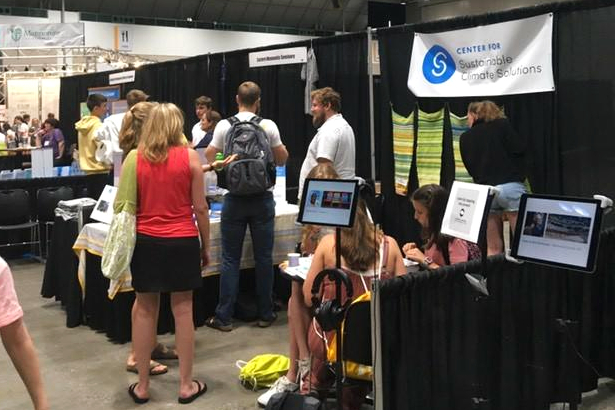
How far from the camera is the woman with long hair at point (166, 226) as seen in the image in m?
3.04

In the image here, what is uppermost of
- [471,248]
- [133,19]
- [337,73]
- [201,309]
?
[133,19]

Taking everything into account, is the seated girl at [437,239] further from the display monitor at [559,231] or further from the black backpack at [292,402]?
the display monitor at [559,231]

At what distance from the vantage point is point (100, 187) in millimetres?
5848

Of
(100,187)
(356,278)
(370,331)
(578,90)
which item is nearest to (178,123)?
(356,278)

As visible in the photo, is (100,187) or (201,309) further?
(100,187)

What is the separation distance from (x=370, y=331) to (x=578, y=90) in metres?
2.13

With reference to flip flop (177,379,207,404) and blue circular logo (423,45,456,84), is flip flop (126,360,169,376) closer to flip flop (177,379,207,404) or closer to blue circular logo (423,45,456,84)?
flip flop (177,379,207,404)

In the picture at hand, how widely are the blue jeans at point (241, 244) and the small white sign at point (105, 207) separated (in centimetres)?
65

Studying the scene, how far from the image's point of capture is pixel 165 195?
305 centimetres

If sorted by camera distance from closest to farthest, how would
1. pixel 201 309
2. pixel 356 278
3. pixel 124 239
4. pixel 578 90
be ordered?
pixel 356 278, pixel 124 239, pixel 578 90, pixel 201 309

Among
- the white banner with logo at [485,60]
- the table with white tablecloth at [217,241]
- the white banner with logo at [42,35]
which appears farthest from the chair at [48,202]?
the white banner with logo at [42,35]

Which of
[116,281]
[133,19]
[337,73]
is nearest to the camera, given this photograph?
[116,281]

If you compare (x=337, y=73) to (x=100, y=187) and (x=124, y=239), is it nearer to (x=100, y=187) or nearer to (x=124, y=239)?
(x=100, y=187)

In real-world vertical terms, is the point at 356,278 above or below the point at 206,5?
below
